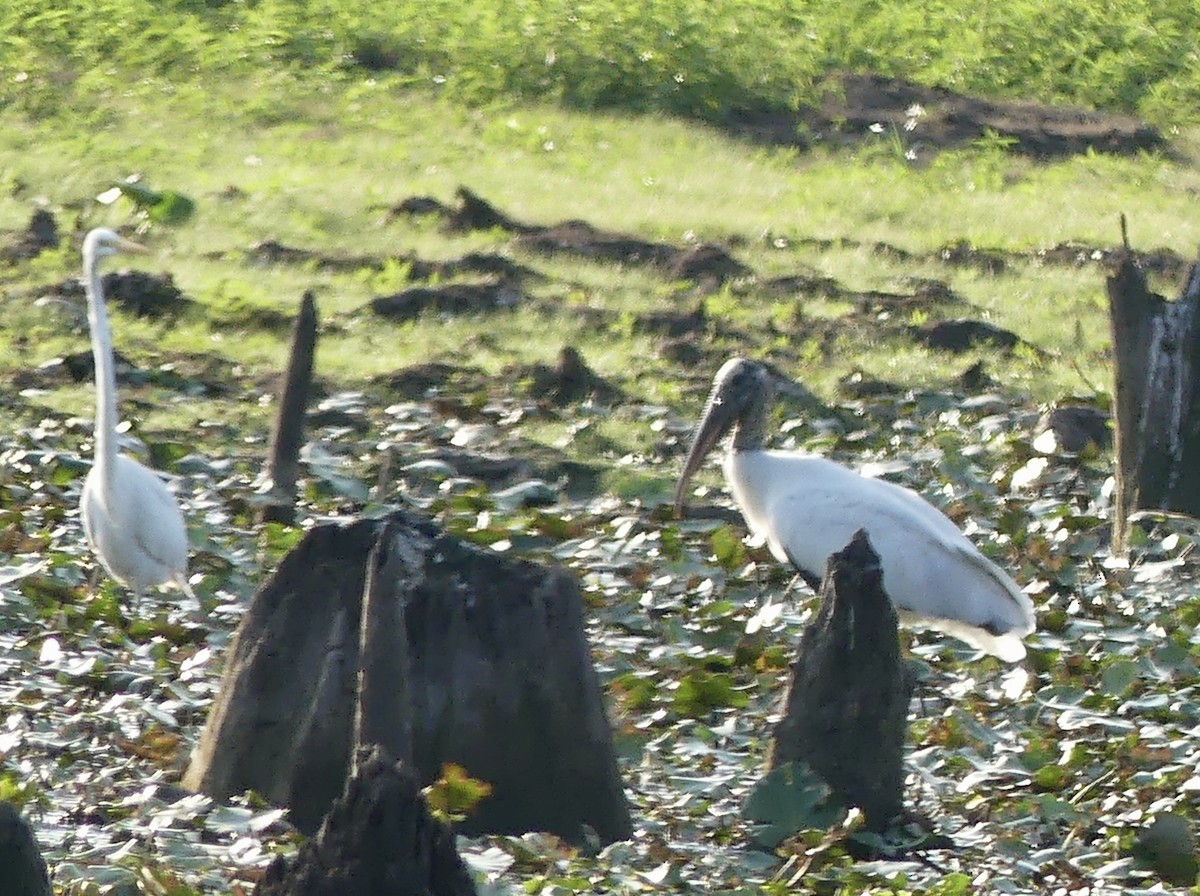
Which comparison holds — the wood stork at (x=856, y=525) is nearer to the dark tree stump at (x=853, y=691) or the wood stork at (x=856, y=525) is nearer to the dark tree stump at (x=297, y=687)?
the dark tree stump at (x=853, y=691)

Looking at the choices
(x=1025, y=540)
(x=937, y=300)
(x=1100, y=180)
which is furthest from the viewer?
(x=1100, y=180)

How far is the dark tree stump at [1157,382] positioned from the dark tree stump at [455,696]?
2790mm

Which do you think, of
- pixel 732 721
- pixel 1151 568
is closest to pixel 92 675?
pixel 732 721

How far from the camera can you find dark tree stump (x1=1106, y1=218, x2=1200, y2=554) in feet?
23.8

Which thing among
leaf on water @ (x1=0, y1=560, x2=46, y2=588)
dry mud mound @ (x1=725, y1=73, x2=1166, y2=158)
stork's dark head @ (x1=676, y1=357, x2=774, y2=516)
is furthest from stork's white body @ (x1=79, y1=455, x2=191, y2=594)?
dry mud mound @ (x1=725, y1=73, x2=1166, y2=158)

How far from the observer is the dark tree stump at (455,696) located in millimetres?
4980

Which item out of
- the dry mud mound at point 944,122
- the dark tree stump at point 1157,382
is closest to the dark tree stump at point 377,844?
the dark tree stump at point 1157,382

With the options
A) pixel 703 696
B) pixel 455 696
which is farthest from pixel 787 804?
pixel 703 696

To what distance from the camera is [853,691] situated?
501 centimetres

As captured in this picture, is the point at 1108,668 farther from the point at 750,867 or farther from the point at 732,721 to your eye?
the point at 750,867

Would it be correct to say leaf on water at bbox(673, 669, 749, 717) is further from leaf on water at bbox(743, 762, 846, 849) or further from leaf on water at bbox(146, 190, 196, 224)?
leaf on water at bbox(146, 190, 196, 224)

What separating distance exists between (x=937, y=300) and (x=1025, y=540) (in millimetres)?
4231

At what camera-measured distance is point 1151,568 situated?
7008 mm

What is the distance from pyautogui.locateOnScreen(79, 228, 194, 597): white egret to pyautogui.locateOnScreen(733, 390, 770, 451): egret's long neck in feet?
6.25
